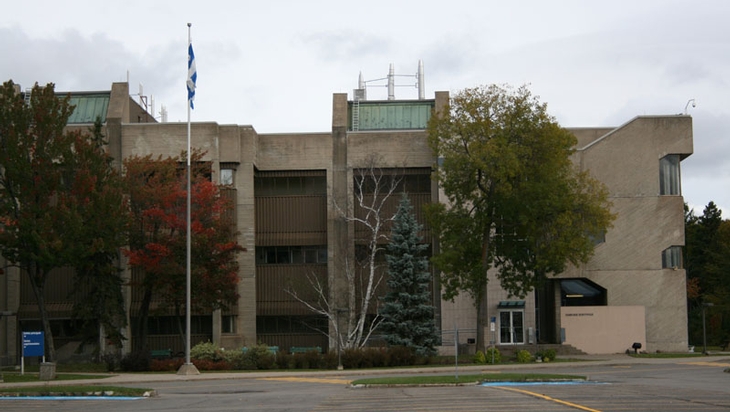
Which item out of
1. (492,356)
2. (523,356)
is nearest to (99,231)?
(492,356)

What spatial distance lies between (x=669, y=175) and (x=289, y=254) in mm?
24224

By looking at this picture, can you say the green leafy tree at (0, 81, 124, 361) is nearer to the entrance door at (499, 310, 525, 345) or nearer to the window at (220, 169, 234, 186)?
the window at (220, 169, 234, 186)

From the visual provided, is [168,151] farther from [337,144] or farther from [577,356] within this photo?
[577,356]

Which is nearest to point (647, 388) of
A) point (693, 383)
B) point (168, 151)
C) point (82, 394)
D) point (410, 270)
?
point (693, 383)

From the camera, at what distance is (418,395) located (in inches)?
974

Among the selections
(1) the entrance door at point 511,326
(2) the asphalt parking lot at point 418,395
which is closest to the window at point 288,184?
(1) the entrance door at point 511,326

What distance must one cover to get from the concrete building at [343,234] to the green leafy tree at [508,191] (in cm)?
757

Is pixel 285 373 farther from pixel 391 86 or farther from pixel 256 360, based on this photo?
pixel 391 86

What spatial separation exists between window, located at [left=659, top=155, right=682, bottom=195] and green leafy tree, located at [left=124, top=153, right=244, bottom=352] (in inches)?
1038

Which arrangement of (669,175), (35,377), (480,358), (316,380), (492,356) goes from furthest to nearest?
(669,175) < (480,358) < (492,356) < (35,377) < (316,380)

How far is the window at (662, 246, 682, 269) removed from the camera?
53.8 metres

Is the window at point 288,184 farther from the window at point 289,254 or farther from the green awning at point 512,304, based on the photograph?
the green awning at point 512,304

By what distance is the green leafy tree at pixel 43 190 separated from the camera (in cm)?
3994

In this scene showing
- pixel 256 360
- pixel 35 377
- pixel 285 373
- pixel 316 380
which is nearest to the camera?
pixel 316 380
